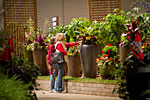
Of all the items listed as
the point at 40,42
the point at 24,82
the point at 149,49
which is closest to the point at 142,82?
the point at 149,49

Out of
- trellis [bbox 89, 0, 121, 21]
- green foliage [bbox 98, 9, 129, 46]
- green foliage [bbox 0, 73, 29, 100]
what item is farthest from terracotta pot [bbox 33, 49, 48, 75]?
green foliage [bbox 0, 73, 29, 100]

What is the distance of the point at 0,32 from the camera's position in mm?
3865

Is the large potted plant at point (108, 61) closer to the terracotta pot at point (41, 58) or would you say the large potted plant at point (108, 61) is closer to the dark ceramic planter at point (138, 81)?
the dark ceramic planter at point (138, 81)

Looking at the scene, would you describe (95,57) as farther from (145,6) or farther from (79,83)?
(145,6)

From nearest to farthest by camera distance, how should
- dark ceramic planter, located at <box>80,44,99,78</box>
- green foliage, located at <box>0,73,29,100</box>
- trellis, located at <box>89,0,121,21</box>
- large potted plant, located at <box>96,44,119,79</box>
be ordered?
1. green foliage, located at <box>0,73,29,100</box>
2. large potted plant, located at <box>96,44,119,79</box>
3. dark ceramic planter, located at <box>80,44,99,78</box>
4. trellis, located at <box>89,0,121,21</box>

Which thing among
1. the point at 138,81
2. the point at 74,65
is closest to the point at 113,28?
the point at 74,65

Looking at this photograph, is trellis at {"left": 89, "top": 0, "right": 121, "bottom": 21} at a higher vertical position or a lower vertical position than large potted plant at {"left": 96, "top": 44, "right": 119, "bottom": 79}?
higher

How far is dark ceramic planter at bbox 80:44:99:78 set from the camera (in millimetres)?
6316

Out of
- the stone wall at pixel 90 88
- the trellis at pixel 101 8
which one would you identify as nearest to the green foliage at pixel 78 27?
the stone wall at pixel 90 88

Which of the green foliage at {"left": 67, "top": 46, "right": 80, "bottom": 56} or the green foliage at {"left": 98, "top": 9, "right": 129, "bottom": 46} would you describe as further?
the green foliage at {"left": 67, "top": 46, "right": 80, "bottom": 56}

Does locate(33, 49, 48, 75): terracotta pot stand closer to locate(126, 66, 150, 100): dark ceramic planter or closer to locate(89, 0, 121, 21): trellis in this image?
locate(89, 0, 121, 21): trellis

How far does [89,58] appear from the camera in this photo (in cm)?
633

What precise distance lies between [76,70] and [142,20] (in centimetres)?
175

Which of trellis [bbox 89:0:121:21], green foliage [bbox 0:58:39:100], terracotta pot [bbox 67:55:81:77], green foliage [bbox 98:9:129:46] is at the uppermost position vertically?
trellis [bbox 89:0:121:21]
